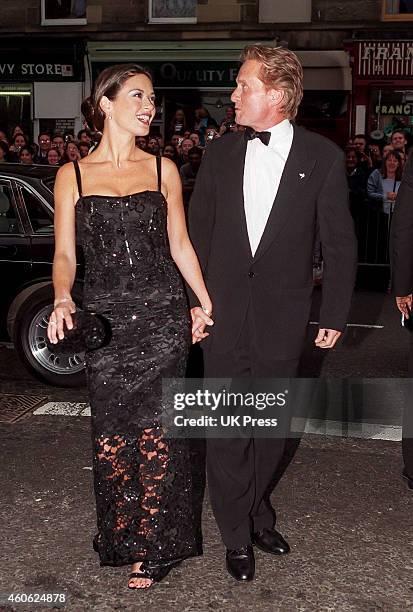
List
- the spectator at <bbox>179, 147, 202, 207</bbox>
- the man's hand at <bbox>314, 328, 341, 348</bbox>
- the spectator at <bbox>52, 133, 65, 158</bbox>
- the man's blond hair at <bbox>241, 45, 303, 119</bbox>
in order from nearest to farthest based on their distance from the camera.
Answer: the man's blond hair at <bbox>241, 45, 303, 119</bbox>
the man's hand at <bbox>314, 328, 341, 348</bbox>
the spectator at <bbox>179, 147, 202, 207</bbox>
the spectator at <bbox>52, 133, 65, 158</bbox>

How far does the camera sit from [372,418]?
6.64m

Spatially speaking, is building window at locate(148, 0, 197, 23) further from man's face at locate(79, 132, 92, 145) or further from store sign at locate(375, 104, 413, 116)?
man's face at locate(79, 132, 92, 145)

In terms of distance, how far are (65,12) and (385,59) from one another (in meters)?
8.23

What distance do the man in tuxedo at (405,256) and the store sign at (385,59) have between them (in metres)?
17.8

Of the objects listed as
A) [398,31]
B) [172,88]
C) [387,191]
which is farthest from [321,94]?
[387,191]

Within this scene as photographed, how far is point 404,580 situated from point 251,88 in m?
2.23

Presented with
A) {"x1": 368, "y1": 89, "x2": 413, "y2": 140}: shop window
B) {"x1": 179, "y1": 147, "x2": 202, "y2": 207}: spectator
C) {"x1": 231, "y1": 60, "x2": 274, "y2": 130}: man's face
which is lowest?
{"x1": 179, "y1": 147, "x2": 202, "y2": 207}: spectator

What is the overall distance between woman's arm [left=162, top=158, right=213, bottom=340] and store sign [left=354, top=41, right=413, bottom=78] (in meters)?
19.0

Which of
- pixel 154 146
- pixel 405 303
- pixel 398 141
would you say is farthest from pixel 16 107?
pixel 405 303

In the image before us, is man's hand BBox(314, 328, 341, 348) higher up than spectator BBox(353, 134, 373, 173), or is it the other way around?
spectator BBox(353, 134, 373, 173)

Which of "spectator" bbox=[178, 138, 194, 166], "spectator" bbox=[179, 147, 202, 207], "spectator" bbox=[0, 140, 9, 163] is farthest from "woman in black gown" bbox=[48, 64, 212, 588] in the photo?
"spectator" bbox=[0, 140, 9, 163]

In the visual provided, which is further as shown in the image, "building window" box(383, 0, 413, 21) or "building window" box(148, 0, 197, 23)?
"building window" box(148, 0, 197, 23)

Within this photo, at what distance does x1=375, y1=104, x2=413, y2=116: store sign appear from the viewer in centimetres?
2205

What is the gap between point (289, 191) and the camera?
3.98 metres
